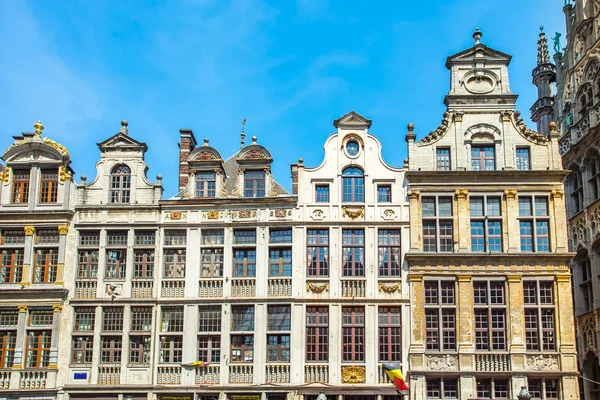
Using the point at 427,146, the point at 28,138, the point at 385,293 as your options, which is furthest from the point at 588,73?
the point at 28,138

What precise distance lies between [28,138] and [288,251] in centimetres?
1125

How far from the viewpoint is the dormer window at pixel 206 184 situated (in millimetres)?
30688

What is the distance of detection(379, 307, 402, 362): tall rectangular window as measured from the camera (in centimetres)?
2827

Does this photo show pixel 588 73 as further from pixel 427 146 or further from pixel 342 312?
pixel 342 312

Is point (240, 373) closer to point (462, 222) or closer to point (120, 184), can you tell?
point (120, 184)

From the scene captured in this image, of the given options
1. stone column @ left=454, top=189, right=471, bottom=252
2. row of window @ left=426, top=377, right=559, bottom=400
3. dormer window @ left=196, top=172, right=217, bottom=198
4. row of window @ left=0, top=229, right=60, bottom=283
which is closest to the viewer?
→ row of window @ left=426, top=377, right=559, bottom=400

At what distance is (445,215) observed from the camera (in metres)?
29.7

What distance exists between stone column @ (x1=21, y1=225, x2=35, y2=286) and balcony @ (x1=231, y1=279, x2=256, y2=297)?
760 centimetres

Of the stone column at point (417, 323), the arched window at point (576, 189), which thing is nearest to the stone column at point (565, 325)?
the stone column at point (417, 323)

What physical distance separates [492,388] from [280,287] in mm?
8087

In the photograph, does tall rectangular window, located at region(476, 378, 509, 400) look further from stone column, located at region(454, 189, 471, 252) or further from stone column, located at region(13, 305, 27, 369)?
stone column, located at region(13, 305, 27, 369)

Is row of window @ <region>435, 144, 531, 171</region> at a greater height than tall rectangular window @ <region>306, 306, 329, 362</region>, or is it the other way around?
row of window @ <region>435, 144, 531, 171</region>

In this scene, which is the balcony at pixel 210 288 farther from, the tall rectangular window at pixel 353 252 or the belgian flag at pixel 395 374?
the belgian flag at pixel 395 374

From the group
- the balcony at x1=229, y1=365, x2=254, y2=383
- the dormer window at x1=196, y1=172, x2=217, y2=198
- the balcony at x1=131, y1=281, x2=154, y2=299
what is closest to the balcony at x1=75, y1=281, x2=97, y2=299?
the balcony at x1=131, y1=281, x2=154, y2=299
